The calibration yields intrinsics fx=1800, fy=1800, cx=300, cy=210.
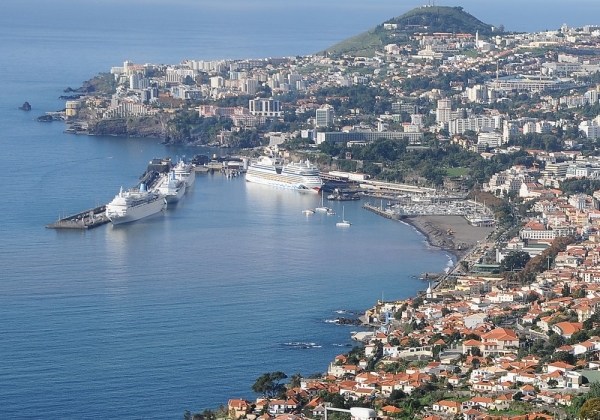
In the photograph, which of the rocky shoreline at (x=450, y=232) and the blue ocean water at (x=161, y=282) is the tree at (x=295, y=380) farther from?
the rocky shoreline at (x=450, y=232)

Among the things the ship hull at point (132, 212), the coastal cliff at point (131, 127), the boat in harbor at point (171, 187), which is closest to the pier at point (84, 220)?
the ship hull at point (132, 212)

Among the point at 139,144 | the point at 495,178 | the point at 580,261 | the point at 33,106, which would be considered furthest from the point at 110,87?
the point at 580,261

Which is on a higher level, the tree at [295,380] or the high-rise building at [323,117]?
the high-rise building at [323,117]

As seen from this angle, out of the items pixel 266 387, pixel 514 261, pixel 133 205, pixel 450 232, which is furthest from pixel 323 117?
pixel 266 387

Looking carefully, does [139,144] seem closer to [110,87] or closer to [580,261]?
[110,87]

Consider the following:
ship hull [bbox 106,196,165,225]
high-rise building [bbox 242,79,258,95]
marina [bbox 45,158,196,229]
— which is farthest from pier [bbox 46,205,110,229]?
high-rise building [bbox 242,79,258,95]
